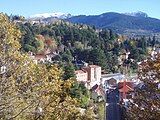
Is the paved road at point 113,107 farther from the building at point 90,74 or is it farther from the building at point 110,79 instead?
the building at point 110,79

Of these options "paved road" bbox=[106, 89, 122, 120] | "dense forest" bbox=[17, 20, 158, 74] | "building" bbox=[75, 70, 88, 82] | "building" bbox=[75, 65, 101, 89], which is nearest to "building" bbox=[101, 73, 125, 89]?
"building" bbox=[75, 65, 101, 89]

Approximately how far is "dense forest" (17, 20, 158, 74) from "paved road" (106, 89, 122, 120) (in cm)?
764

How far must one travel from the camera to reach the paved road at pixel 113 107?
3962cm

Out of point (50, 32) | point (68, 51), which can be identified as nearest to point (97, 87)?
point (68, 51)

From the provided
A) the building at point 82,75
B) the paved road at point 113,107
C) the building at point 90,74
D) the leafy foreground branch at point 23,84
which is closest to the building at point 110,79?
the building at point 90,74

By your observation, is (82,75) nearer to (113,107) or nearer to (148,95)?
(113,107)

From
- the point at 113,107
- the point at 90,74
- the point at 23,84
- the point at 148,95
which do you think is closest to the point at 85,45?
the point at 90,74

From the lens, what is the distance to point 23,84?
283 inches

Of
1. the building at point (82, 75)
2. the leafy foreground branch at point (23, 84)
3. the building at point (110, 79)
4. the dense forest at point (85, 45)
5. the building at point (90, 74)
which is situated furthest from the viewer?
the dense forest at point (85, 45)

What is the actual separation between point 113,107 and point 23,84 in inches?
1549

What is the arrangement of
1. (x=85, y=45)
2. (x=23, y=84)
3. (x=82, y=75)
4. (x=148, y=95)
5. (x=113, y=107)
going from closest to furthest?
(x=23, y=84)
(x=148, y=95)
(x=113, y=107)
(x=82, y=75)
(x=85, y=45)

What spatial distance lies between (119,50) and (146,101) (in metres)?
64.8

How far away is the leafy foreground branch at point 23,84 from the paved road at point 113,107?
99.4ft

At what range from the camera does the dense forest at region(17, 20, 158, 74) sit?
64.9 m
